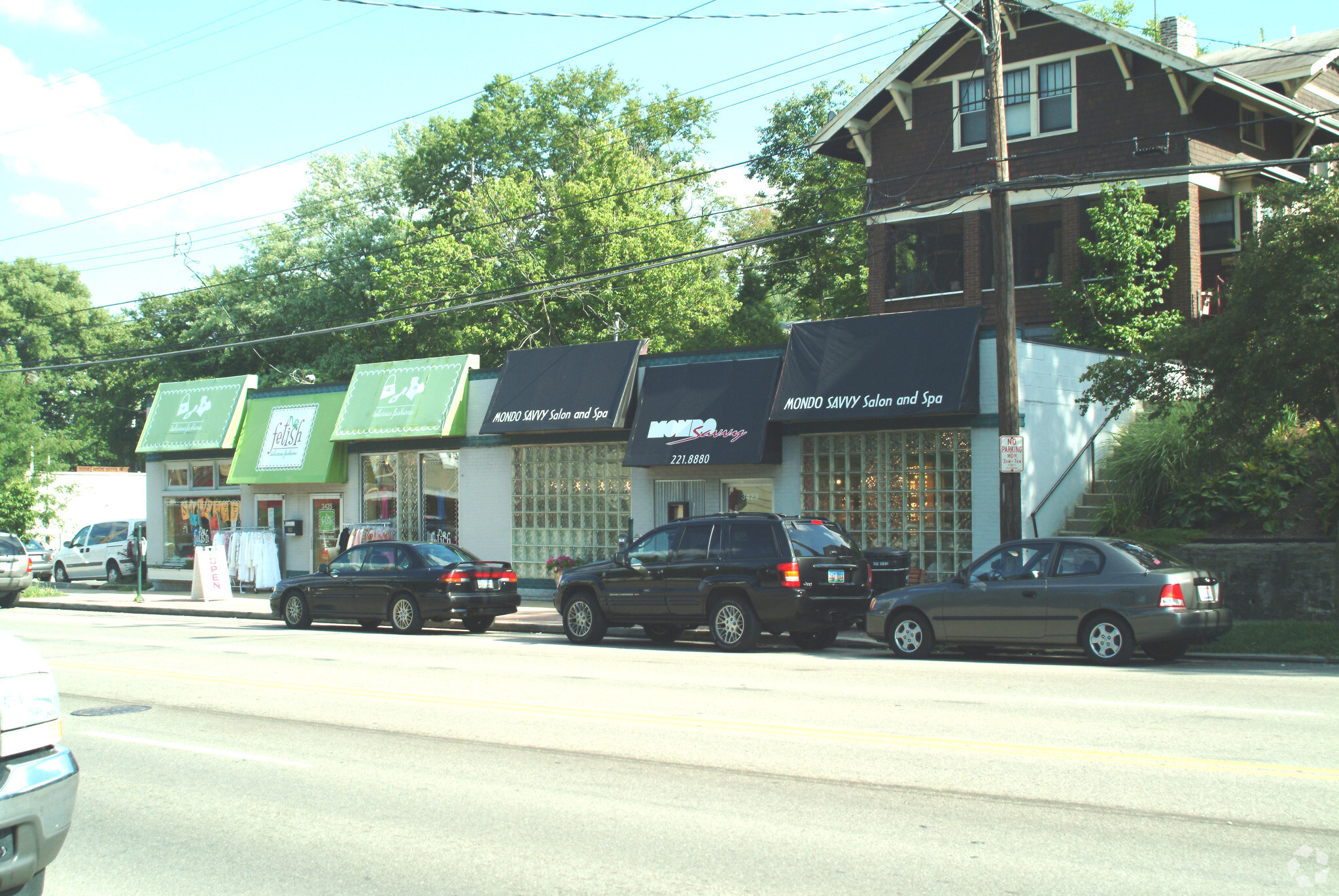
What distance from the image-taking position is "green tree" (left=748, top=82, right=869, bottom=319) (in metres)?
39.3

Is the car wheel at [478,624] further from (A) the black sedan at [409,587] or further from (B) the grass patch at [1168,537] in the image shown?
(B) the grass patch at [1168,537]

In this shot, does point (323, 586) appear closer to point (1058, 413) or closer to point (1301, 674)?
point (1058, 413)

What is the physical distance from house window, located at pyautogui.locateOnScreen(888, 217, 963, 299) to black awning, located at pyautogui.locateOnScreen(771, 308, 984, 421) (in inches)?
408

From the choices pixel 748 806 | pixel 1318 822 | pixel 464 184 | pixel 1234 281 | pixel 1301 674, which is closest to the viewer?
pixel 1318 822

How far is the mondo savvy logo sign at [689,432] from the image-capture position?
68.4 ft

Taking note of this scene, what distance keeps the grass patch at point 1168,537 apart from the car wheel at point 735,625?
20.1 feet

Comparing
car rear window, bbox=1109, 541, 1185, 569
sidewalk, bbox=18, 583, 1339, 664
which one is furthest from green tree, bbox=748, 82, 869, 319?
car rear window, bbox=1109, 541, 1185, 569

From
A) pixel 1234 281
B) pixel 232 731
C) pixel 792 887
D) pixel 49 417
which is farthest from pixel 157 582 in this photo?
pixel 49 417

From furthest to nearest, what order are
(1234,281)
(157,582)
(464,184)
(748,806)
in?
(464,184) → (157,582) → (1234,281) → (748,806)

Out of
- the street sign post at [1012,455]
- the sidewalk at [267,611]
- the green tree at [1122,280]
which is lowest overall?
the sidewalk at [267,611]

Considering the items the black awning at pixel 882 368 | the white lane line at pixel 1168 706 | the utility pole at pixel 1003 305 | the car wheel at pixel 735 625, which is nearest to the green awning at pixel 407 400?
the black awning at pixel 882 368

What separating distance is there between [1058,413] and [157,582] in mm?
25955

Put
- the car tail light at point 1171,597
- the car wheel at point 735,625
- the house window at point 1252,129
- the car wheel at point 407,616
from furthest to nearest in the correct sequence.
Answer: the house window at point 1252,129
the car wheel at point 407,616
the car wheel at point 735,625
the car tail light at point 1171,597

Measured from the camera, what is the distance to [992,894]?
17.1 ft
